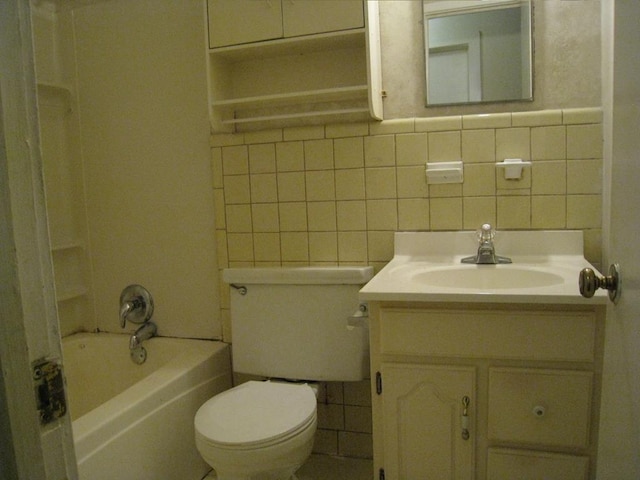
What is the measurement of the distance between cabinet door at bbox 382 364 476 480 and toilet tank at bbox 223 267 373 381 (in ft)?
1.07

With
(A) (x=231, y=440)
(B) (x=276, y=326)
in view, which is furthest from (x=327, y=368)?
(A) (x=231, y=440)

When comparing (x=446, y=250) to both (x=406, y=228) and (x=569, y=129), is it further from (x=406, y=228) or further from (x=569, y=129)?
(x=569, y=129)

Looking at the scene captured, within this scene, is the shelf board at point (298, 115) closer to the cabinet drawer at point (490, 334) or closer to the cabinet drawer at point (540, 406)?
the cabinet drawer at point (490, 334)

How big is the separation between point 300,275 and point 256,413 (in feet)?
1.62

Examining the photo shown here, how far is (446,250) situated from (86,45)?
176cm

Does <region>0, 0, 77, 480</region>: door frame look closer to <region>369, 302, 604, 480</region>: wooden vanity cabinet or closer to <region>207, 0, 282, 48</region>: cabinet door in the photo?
<region>369, 302, 604, 480</region>: wooden vanity cabinet

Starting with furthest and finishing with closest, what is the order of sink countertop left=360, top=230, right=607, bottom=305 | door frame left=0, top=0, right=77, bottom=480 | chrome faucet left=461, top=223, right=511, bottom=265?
chrome faucet left=461, top=223, right=511, bottom=265 → sink countertop left=360, top=230, right=607, bottom=305 → door frame left=0, top=0, right=77, bottom=480

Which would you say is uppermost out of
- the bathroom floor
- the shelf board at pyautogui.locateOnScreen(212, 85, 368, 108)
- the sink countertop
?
the shelf board at pyautogui.locateOnScreen(212, 85, 368, 108)

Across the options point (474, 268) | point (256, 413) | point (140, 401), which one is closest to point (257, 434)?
point (256, 413)

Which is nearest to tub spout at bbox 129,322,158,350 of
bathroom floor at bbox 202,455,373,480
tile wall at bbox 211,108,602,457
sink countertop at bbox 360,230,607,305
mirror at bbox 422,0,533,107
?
tile wall at bbox 211,108,602,457

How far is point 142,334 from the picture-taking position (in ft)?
6.53

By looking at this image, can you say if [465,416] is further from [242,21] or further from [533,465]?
[242,21]

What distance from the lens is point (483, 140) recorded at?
162 centimetres

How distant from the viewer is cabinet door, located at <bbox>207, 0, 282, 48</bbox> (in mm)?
1662
